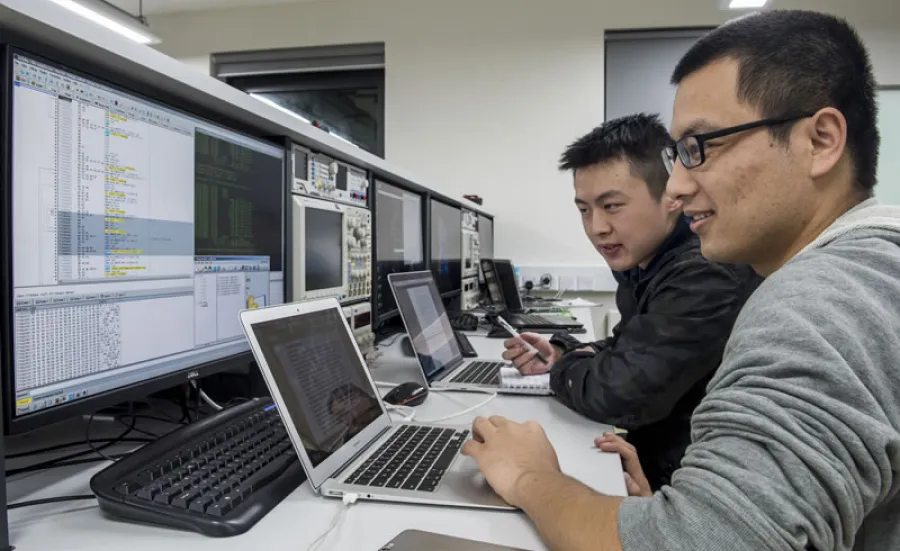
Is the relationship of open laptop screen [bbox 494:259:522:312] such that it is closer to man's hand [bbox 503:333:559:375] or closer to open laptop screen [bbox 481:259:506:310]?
open laptop screen [bbox 481:259:506:310]

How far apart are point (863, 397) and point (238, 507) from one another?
1.98 ft

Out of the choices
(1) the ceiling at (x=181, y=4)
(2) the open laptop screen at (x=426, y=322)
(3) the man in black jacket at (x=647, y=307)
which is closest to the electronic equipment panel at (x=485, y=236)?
(2) the open laptop screen at (x=426, y=322)

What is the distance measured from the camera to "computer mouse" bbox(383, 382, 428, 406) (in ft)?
3.64

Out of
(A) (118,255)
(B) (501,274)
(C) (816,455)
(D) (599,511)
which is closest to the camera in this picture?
(C) (816,455)

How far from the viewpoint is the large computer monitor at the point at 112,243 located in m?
0.56

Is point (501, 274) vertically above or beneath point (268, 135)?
beneath

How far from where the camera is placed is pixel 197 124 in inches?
32.5

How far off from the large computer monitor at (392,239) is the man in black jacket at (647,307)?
1.20 ft

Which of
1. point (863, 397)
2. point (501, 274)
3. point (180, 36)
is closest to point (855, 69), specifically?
point (863, 397)

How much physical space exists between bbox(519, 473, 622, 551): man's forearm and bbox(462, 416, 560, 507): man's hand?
0.06 ft

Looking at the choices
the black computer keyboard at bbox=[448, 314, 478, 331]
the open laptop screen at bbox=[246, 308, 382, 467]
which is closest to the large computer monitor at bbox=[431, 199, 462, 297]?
the black computer keyboard at bbox=[448, 314, 478, 331]

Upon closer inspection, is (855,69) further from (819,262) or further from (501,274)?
(501,274)

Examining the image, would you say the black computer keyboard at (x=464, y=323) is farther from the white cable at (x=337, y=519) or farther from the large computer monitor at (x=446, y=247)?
the white cable at (x=337, y=519)

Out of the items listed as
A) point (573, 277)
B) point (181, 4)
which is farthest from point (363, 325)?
point (181, 4)
